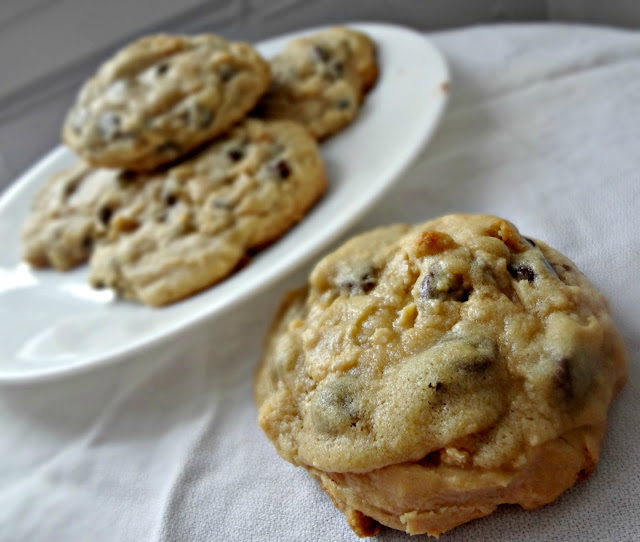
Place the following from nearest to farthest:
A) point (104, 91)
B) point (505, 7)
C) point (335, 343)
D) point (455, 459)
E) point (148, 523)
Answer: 1. point (455, 459)
2. point (335, 343)
3. point (148, 523)
4. point (104, 91)
5. point (505, 7)

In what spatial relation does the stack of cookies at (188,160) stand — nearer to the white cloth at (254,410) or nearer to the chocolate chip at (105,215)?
the chocolate chip at (105,215)

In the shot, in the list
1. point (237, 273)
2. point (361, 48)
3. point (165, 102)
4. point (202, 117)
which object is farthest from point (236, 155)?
point (361, 48)

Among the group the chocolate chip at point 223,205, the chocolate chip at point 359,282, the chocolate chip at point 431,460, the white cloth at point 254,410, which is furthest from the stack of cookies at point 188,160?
the chocolate chip at point 431,460

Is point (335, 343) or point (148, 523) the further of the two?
point (148, 523)

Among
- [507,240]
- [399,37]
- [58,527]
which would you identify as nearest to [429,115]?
[399,37]

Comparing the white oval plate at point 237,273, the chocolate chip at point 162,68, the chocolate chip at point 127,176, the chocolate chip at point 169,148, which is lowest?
the white oval plate at point 237,273

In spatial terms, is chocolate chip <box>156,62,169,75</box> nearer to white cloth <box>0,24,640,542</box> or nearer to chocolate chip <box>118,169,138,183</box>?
chocolate chip <box>118,169,138,183</box>

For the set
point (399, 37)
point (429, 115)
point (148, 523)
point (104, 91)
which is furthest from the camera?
point (399, 37)

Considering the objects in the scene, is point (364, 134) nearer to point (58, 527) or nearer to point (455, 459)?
point (455, 459)
